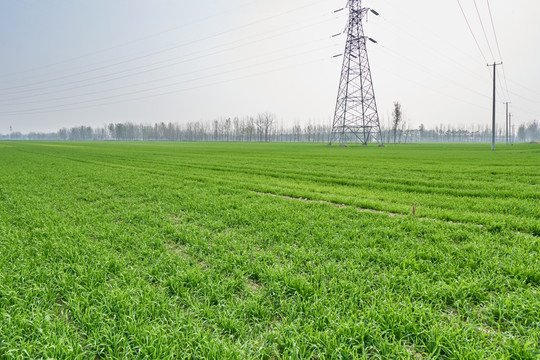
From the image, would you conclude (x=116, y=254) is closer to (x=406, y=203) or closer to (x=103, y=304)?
(x=103, y=304)

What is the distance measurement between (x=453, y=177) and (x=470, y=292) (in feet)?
42.5

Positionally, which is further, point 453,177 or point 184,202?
point 453,177

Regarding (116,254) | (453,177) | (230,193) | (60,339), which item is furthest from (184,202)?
(453,177)

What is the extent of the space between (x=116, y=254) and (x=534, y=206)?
10.8 m

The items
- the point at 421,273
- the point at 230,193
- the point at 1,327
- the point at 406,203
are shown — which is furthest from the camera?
the point at 230,193

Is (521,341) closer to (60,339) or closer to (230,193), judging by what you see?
(60,339)

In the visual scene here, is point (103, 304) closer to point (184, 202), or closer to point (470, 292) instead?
point (470, 292)

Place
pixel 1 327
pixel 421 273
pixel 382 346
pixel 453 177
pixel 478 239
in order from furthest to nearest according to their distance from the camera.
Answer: pixel 453 177 < pixel 478 239 < pixel 421 273 < pixel 1 327 < pixel 382 346

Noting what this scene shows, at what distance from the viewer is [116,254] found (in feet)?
15.8

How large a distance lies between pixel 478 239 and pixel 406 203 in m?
3.88

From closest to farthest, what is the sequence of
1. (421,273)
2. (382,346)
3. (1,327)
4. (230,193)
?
(382,346) → (1,327) → (421,273) → (230,193)

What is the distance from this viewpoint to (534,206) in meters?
7.80

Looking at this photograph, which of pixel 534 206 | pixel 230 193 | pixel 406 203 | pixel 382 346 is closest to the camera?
A: pixel 382 346

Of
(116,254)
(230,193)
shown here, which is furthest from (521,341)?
(230,193)
